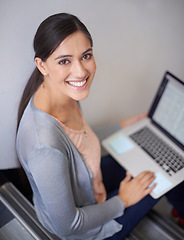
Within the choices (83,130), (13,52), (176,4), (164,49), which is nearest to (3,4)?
(13,52)

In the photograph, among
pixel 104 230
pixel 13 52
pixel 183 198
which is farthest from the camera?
pixel 183 198

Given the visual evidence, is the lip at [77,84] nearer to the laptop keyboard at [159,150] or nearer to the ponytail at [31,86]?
the ponytail at [31,86]

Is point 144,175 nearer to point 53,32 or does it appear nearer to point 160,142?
point 160,142

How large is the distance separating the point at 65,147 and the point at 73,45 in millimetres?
328

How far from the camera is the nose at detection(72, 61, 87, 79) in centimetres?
71

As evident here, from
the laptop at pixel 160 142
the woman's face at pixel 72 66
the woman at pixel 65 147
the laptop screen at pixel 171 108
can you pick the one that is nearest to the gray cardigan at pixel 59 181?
the woman at pixel 65 147

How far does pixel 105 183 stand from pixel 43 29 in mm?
849

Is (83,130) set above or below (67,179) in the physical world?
above

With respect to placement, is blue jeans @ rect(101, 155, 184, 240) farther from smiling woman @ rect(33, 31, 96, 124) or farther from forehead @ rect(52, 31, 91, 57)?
forehead @ rect(52, 31, 91, 57)

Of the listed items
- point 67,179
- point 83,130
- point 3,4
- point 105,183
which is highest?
point 3,4

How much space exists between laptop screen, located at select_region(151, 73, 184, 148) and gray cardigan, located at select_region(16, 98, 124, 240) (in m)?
0.45

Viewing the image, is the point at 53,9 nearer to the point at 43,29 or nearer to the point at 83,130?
the point at 43,29

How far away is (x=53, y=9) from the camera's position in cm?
77

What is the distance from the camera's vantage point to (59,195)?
748 millimetres
